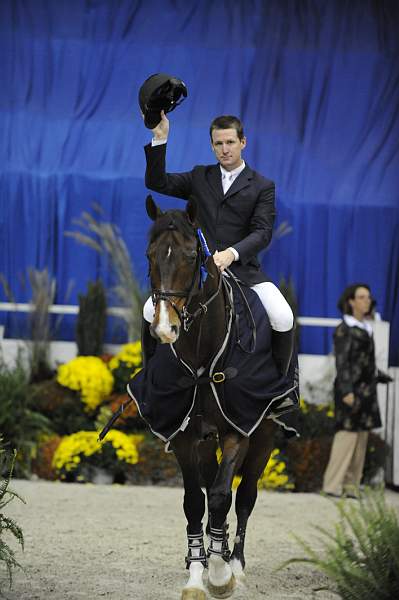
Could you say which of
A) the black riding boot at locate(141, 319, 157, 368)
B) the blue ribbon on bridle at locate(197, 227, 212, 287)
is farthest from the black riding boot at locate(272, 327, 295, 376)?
the blue ribbon on bridle at locate(197, 227, 212, 287)

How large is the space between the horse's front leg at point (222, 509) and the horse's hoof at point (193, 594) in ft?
0.29

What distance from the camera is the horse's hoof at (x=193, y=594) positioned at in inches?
207

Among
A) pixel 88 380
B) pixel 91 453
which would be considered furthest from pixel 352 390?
pixel 88 380

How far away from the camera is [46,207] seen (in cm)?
1253

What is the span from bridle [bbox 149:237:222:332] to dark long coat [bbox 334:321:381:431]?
496 centimetres

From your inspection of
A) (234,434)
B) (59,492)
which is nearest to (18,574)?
(234,434)

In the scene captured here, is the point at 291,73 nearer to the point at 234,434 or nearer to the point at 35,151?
the point at 35,151

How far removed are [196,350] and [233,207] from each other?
905 mm

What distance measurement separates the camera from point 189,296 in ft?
15.4

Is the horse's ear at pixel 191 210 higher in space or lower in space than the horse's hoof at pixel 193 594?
higher

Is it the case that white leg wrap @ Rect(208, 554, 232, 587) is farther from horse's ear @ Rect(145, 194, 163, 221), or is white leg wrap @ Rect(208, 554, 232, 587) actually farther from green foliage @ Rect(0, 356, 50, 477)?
green foliage @ Rect(0, 356, 50, 477)

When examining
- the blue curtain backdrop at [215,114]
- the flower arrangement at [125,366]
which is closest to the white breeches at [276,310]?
the flower arrangement at [125,366]

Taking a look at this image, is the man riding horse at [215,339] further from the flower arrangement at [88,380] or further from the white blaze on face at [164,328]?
the flower arrangement at [88,380]

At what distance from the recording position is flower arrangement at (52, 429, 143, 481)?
1010cm
